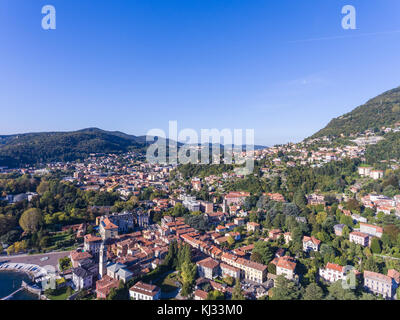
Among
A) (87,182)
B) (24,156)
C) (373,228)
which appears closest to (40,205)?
(87,182)

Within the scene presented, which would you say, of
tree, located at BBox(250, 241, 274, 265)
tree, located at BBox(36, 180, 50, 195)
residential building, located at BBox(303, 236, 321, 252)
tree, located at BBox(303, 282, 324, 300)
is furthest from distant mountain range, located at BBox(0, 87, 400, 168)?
tree, located at BBox(303, 282, 324, 300)

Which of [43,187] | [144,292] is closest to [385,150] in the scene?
[144,292]

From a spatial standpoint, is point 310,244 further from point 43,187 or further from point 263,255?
point 43,187

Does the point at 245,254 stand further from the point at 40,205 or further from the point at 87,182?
the point at 87,182

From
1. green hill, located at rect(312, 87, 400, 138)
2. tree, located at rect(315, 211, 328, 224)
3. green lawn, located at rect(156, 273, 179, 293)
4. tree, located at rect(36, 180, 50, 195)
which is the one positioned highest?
green hill, located at rect(312, 87, 400, 138)

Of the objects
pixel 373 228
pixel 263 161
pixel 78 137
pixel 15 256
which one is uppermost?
pixel 78 137

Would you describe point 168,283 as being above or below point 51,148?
below

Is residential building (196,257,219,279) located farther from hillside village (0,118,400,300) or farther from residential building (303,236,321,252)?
residential building (303,236,321,252)
